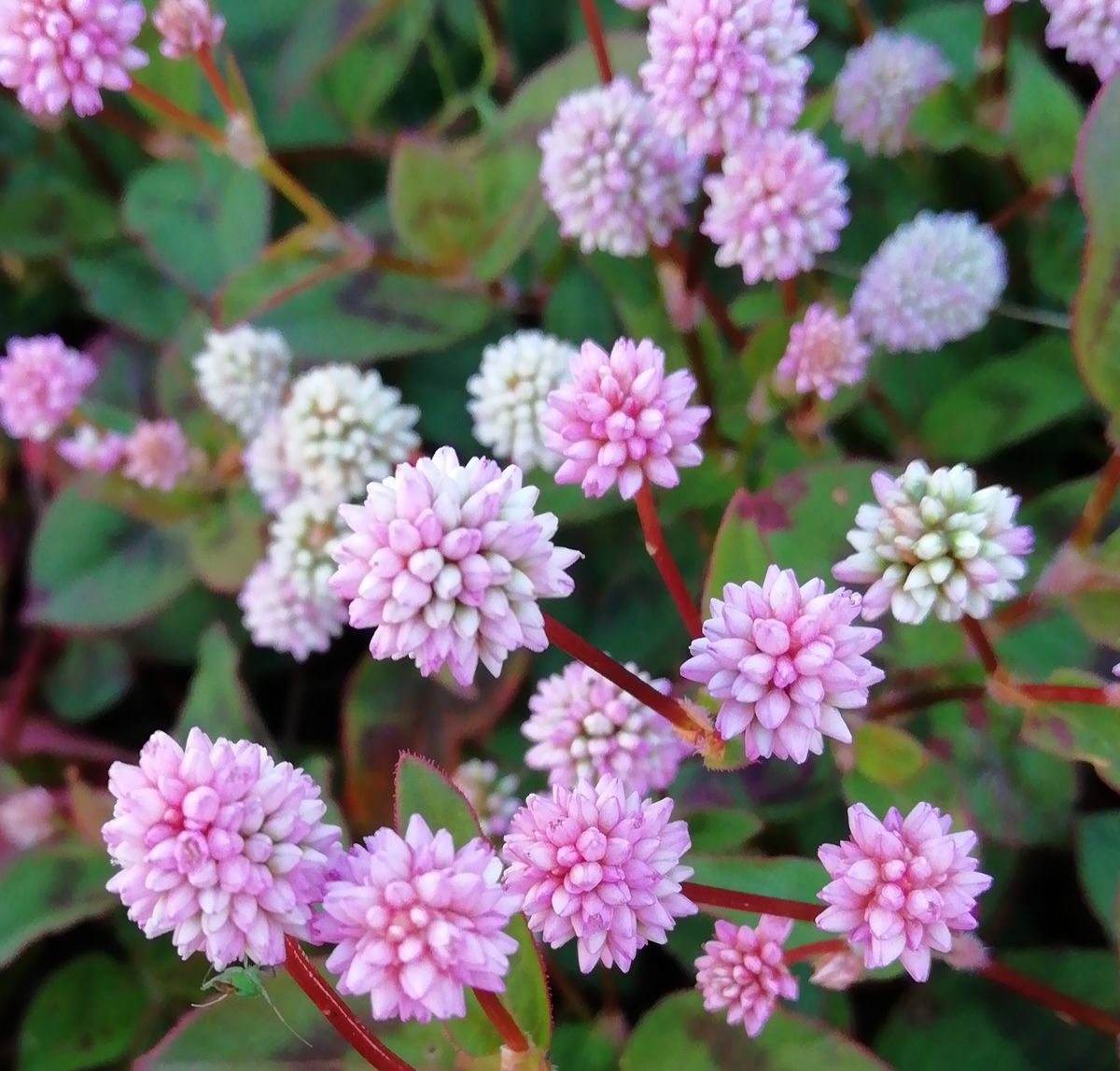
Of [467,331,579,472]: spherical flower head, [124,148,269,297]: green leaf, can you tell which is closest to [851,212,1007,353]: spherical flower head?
[467,331,579,472]: spherical flower head

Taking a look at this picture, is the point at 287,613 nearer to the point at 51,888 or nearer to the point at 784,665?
the point at 51,888

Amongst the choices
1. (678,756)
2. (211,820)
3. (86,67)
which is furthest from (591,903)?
(86,67)

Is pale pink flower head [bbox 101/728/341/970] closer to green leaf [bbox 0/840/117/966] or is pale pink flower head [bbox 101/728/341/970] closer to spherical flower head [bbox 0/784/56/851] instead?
green leaf [bbox 0/840/117/966]

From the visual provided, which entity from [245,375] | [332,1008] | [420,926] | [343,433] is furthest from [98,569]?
[420,926]

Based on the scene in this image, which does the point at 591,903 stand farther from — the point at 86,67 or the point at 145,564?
the point at 145,564

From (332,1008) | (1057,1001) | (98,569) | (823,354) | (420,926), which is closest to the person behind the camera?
(420,926)

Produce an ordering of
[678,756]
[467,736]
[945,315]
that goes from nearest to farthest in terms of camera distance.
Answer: [678,756]
[945,315]
[467,736]

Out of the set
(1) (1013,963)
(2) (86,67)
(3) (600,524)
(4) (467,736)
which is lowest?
(1) (1013,963)
